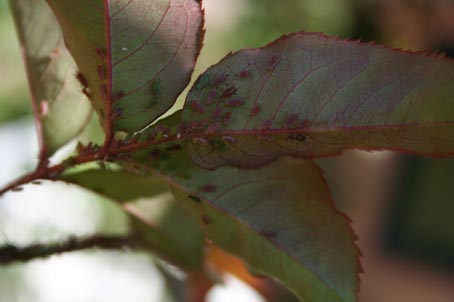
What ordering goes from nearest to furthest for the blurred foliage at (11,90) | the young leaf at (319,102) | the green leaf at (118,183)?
the young leaf at (319,102) → the green leaf at (118,183) → the blurred foliage at (11,90)

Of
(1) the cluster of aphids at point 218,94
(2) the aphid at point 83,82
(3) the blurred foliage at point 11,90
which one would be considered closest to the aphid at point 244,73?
(1) the cluster of aphids at point 218,94

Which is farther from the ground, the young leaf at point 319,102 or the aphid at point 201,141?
the young leaf at point 319,102

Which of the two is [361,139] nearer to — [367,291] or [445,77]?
[445,77]

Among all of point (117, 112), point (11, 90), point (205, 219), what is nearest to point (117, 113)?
point (117, 112)

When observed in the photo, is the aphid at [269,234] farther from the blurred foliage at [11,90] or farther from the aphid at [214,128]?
the blurred foliage at [11,90]

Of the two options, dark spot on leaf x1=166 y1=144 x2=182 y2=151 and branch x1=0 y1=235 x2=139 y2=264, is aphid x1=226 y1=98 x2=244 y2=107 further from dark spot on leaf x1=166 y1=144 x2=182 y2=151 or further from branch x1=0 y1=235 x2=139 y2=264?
branch x1=0 y1=235 x2=139 y2=264

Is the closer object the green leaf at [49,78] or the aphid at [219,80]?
the aphid at [219,80]
